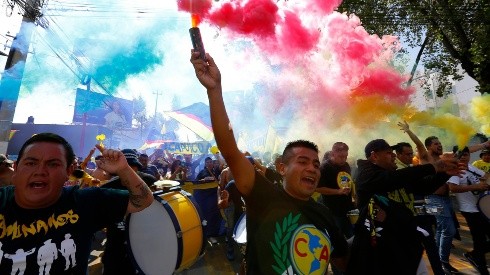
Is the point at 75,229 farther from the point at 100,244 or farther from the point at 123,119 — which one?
the point at 123,119

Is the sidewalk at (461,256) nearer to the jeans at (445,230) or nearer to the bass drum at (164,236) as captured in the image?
the jeans at (445,230)

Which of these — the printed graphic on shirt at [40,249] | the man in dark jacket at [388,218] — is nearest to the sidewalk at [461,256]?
the man in dark jacket at [388,218]

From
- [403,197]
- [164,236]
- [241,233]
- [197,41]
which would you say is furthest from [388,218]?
[197,41]

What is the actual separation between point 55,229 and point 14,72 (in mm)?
10481

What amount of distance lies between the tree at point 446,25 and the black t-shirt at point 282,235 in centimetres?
1363

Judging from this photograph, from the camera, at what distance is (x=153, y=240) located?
3518 mm

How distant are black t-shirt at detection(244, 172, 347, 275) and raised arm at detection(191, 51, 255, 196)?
0.10m

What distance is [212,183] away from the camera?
8320 millimetres

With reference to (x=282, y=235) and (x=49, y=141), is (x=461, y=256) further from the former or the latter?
(x=49, y=141)

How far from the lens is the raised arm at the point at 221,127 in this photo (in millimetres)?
Result: 2008

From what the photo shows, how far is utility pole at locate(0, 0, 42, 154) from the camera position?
9.97m

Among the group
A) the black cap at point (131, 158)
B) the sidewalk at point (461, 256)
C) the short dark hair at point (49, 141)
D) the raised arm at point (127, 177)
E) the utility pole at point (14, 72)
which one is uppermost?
the utility pole at point (14, 72)

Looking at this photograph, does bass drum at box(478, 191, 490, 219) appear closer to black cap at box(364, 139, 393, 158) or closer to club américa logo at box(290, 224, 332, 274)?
black cap at box(364, 139, 393, 158)

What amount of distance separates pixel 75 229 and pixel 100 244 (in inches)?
259
